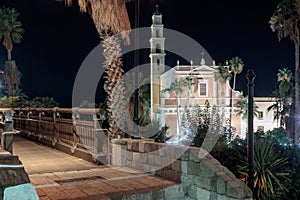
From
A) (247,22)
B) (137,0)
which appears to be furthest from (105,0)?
(247,22)

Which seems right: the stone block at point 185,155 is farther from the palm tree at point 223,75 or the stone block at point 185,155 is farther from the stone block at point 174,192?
the palm tree at point 223,75

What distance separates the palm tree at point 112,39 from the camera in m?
9.32

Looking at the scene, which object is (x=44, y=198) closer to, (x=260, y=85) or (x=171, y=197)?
(x=171, y=197)

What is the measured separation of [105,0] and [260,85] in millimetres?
67317

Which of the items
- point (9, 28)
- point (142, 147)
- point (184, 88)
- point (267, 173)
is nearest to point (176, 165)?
point (142, 147)

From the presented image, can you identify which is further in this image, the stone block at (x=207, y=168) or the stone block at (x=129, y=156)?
the stone block at (x=129, y=156)

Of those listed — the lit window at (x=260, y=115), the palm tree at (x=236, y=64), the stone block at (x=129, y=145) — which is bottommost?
the lit window at (x=260, y=115)

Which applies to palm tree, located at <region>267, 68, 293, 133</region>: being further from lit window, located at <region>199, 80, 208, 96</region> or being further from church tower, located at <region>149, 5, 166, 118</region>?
church tower, located at <region>149, 5, 166, 118</region>

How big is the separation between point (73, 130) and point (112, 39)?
288 cm

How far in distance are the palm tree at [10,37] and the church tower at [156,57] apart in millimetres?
18936

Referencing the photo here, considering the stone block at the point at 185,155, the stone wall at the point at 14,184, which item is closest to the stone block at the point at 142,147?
the stone block at the point at 185,155

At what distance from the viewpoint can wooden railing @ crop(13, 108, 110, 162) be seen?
9.13 meters

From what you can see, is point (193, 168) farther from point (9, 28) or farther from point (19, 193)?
point (9, 28)

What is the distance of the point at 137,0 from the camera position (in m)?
9.34
